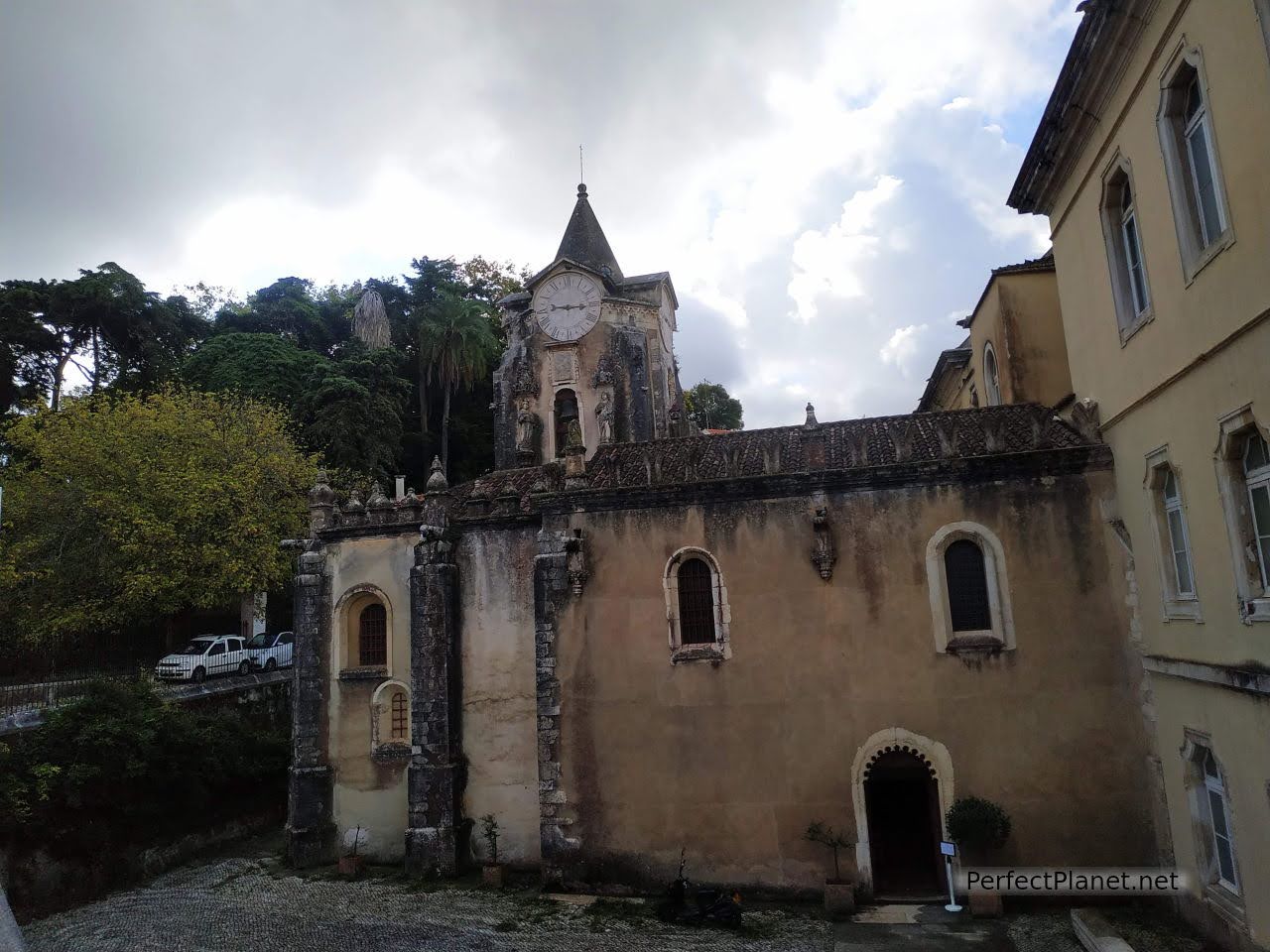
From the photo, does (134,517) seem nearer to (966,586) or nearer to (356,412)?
(356,412)

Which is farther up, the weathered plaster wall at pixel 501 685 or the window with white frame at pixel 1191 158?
the window with white frame at pixel 1191 158

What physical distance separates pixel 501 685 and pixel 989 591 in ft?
33.7

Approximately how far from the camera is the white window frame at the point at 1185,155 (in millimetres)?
9594

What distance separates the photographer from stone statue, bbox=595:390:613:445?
26.6 metres

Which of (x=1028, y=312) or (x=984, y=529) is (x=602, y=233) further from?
(x=984, y=529)

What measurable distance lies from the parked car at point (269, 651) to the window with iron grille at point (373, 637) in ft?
39.2

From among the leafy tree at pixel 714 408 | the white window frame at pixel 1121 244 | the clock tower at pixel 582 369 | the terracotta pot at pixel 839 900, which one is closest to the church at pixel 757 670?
the terracotta pot at pixel 839 900

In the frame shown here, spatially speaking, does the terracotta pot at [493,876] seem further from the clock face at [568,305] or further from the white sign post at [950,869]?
the clock face at [568,305]

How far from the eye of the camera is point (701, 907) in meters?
13.9

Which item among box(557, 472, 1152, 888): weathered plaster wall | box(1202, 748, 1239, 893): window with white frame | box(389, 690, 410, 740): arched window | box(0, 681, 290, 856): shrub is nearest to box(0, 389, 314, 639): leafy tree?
box(0, 681, 290, 856): shrub

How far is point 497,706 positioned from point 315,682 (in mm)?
4922

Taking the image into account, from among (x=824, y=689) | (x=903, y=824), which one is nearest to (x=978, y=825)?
(x=824, y=689)

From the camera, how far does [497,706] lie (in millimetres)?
18250

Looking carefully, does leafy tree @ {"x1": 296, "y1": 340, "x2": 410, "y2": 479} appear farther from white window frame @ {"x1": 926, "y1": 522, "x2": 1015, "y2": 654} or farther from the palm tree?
white window frame @ {"x1": 926, "y1": 522, "x2": 1015, "y2": 654}
